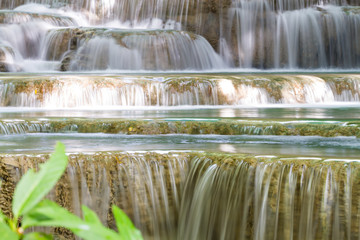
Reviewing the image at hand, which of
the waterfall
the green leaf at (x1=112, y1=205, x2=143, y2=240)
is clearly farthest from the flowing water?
the green leaf at (x1=112, y1=205, x2=143, y2=240)

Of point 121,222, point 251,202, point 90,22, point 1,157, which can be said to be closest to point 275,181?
point 251,202

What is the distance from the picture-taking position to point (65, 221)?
423 millimetres

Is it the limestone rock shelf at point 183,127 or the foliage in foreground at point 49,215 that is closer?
the foliage in foreground at point 49,215

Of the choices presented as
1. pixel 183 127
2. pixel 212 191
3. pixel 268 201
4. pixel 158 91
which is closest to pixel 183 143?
pixel 183 127

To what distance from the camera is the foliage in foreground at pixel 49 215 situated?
420 millimetres

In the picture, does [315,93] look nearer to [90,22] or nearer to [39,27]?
[39,27]

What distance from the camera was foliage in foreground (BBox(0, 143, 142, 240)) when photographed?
1.38 ft

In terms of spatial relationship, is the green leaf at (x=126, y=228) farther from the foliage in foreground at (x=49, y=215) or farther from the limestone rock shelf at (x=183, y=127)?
the limestone rock shelf at (x=183, y=127)

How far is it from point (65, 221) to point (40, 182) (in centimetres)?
6

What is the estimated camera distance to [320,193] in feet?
11.0

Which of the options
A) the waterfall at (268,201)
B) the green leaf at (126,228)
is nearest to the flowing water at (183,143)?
the waterfall at (268,201)

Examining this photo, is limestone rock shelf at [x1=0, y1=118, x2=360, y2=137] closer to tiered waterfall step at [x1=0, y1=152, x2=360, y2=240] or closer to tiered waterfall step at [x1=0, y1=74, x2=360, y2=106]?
tiered waterfall step at [x1=0, y1=152, x2=360, y2=240]

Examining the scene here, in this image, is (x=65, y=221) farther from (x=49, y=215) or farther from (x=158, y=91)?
(x=158, y=91)

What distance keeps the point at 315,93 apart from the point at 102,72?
525 cm
